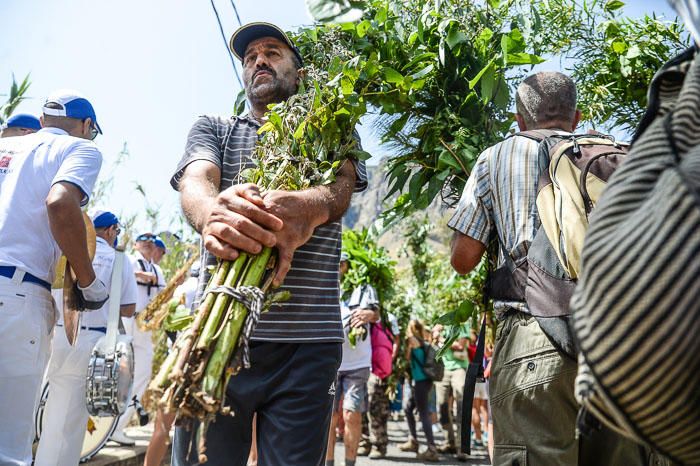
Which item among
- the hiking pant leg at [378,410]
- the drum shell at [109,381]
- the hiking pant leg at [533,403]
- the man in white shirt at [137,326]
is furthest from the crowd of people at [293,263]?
the hiking pant leg at [378,410]

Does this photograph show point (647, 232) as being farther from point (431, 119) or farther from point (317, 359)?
point (431, 119)

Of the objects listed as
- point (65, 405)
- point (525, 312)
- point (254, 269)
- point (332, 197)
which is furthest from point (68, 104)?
point (525, 312)

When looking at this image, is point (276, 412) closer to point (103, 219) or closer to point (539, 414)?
point (539, 414)

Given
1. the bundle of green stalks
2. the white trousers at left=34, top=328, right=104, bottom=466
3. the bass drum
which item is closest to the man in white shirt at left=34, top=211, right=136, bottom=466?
the white trousers at left=34, top=328, right=104, bottom=466

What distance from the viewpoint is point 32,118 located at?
516 cm

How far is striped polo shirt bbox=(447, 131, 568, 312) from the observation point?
262 centimetres

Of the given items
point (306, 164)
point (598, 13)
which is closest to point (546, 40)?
point (598, 13)

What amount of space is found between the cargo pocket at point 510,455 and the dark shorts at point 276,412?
682 mm

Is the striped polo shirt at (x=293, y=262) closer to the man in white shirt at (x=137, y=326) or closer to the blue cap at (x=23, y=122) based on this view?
the blue cap at (x=23, y=122)

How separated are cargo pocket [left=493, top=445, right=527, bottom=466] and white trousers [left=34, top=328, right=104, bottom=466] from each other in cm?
357

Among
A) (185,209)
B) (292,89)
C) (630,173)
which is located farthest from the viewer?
(292,89)

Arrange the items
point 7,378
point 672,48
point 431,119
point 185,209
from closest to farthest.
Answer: point 185,209, point 7,378, point 431,119, point 672,48

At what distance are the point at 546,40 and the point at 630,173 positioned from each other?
3.37 m

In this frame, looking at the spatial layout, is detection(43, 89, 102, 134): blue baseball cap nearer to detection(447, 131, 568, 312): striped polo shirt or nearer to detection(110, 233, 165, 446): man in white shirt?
detection(447, 131, 568, 312): striped polo shirt
